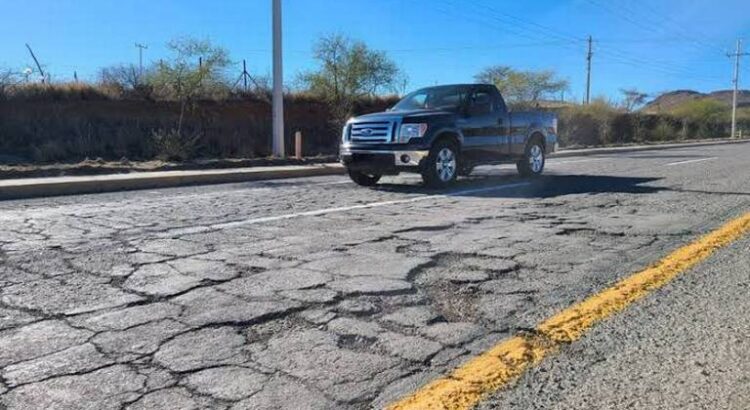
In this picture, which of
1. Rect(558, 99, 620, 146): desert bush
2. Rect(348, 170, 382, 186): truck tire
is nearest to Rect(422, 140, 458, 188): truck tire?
Rect(348, 170, 382, 186): truck tire

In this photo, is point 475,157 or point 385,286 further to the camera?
point 475,157

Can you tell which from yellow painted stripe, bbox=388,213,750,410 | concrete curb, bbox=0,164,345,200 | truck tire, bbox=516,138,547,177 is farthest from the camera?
truck tire, bbox=516,138,547,177

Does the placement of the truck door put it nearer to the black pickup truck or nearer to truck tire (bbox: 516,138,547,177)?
the black pickup truck

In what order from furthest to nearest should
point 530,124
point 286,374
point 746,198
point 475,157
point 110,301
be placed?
point 530,124, point 475,157, point 746,198, point 110,301, point 286,374

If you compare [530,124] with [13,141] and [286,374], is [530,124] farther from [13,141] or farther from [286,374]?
[13,141]

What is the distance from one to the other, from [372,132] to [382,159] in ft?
1.76

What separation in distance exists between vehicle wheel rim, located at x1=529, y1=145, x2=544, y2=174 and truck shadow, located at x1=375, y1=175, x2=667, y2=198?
247mm

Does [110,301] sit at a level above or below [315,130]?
below

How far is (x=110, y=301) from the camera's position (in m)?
4.16

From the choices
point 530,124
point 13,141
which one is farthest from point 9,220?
point 13,141

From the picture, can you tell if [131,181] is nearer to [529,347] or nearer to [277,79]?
[277,79]

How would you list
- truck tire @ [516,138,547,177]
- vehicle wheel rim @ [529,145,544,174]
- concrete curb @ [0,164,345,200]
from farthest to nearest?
vehicle wheel rim @ [529,145,544,174] → truck tire @ [516,138,547,177] → concrete curb @ [0,164,345,200]

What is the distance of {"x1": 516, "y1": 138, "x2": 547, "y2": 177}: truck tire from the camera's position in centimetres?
1307

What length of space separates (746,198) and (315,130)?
20253 mm
